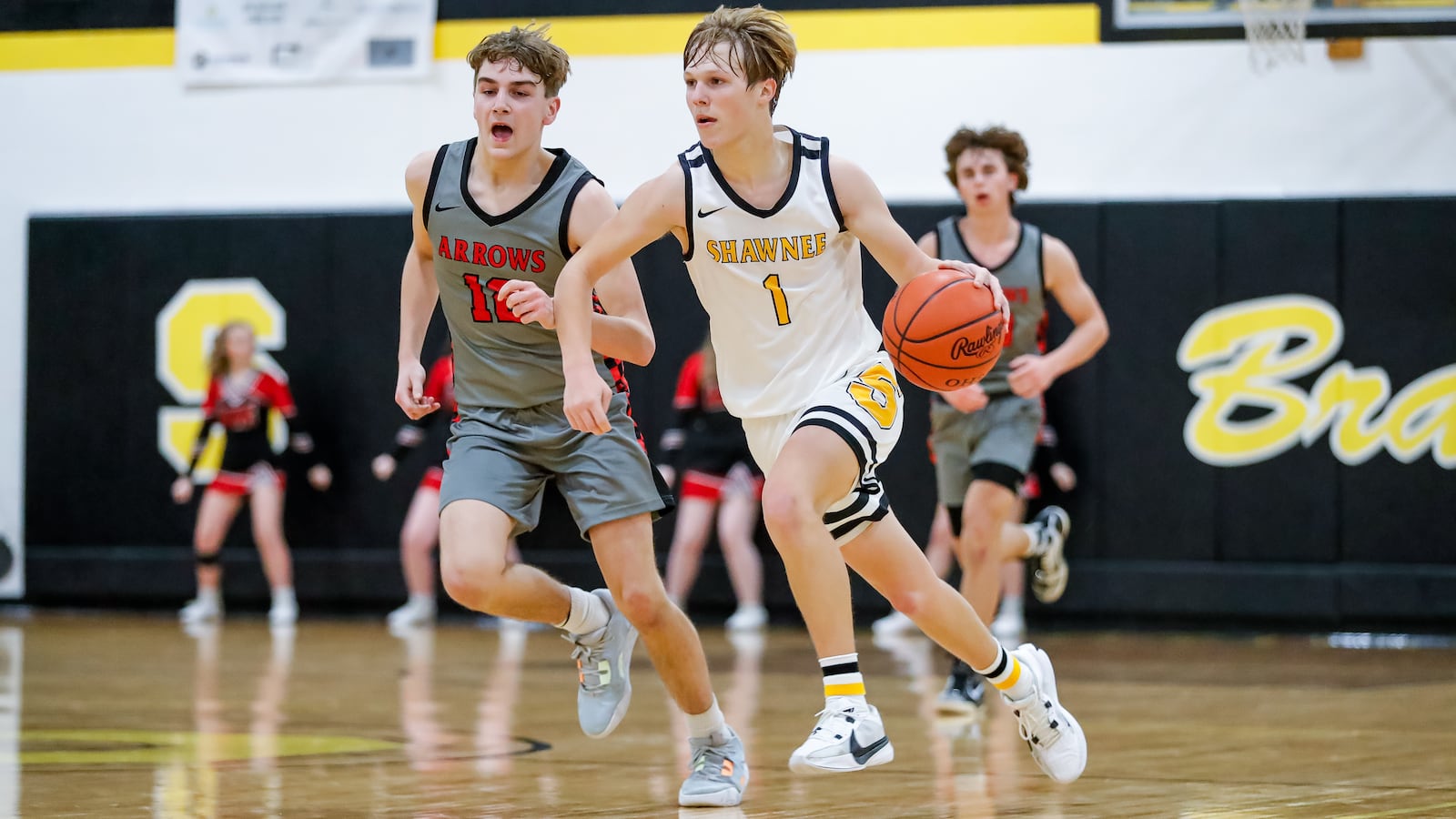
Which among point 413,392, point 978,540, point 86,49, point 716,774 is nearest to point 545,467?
point 413,392

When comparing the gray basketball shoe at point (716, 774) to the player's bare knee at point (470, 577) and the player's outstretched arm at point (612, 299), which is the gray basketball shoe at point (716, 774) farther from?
the player's outstretched arm at point (612, 299)

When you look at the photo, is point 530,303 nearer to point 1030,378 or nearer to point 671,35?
point 1030,378

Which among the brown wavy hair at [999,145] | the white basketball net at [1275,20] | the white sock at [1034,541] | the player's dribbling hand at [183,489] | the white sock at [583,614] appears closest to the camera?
the white sock at [583,614]

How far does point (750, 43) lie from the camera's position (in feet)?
13.4

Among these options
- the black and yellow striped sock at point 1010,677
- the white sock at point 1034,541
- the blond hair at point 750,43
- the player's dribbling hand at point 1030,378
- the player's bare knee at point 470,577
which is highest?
the blond hair at point 750,43

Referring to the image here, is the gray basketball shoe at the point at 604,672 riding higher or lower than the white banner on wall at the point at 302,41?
lower

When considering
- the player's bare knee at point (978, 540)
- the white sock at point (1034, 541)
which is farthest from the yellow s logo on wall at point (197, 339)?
the player's bare knee at point (978, 540)

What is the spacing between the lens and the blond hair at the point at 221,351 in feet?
36.8

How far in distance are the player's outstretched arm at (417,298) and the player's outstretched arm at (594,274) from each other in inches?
20.8

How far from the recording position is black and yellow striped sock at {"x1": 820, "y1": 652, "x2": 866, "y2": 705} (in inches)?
158

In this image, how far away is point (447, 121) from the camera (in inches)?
466

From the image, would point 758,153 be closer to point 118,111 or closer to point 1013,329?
point 1013,329

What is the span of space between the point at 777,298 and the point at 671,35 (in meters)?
7.70

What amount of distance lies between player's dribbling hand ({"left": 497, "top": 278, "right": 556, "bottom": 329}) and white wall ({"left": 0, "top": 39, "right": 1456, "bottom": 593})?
736cm
